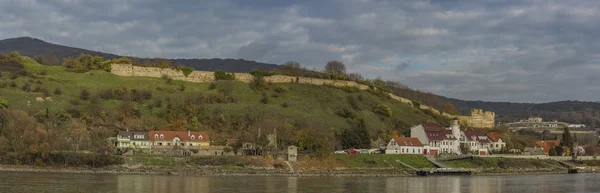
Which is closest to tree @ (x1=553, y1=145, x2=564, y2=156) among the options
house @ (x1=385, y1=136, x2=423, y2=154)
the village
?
the village

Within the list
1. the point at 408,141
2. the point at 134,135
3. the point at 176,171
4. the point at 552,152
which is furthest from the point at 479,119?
the point at 176,171

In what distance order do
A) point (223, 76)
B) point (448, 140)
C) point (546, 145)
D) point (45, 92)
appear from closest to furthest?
point (45, 92) → point (448, 140) → point (546, 145) → point (223, 76)

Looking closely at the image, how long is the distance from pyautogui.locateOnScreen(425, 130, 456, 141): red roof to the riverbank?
8.88 metres

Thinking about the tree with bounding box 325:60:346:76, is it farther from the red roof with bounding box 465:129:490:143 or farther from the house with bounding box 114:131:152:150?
the house with bounding box 114:131:152:150

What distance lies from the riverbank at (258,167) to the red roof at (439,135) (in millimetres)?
8878

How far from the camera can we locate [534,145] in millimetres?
110750

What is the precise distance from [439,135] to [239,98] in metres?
31.3

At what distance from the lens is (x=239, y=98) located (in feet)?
342

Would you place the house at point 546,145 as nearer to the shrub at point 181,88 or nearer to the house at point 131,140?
the shrub at point 181,88

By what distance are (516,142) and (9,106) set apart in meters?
79.1

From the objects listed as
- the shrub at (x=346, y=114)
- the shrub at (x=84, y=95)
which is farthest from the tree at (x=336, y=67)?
the shrub at (x=84, y=95)

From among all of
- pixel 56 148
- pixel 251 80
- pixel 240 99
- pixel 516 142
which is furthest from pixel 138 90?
pixel 516 142

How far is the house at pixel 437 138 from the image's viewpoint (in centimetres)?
9050

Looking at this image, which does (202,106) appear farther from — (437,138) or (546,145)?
(546,145)
